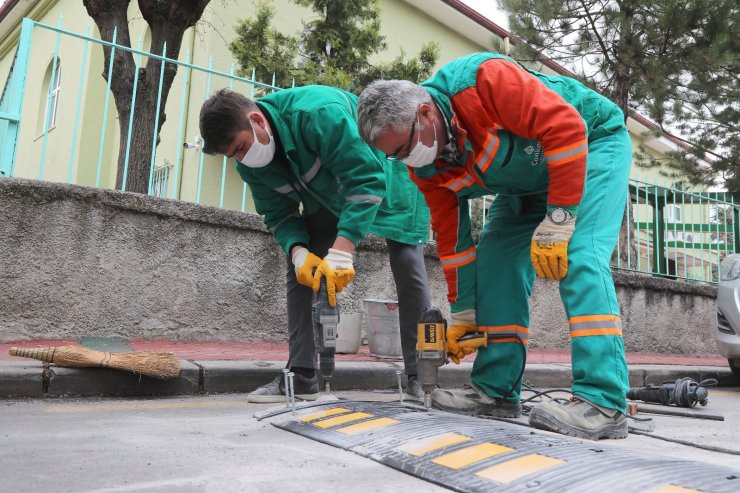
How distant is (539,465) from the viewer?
177 cm

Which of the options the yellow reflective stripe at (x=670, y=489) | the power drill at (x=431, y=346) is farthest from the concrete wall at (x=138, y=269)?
the yellow reflective stripe at (x=670, y=489)

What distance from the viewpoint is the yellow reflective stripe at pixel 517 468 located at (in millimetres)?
1669

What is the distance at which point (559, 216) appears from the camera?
93.1 inches

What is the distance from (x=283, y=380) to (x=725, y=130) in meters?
9.58

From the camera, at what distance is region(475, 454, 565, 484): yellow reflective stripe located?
65.7 inches

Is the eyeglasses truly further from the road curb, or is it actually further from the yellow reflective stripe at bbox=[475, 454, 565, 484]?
the road curb

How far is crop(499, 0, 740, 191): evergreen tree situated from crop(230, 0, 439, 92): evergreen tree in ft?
6.15

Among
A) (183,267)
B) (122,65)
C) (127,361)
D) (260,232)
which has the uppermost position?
(122,65)

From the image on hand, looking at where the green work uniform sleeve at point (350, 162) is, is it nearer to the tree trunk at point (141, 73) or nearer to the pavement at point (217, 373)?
the pavement at point (217, 373)

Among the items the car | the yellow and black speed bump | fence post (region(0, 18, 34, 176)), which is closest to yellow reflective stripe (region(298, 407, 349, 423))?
the yellow and black speed bump

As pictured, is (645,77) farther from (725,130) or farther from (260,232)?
(260,232)

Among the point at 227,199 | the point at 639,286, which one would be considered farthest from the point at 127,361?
the point at 639,286

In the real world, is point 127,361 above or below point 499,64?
below

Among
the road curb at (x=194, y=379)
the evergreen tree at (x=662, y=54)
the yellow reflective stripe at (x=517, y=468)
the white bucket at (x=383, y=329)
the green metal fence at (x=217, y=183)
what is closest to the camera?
the yellow reflective stripe at (x=517, y=468)
